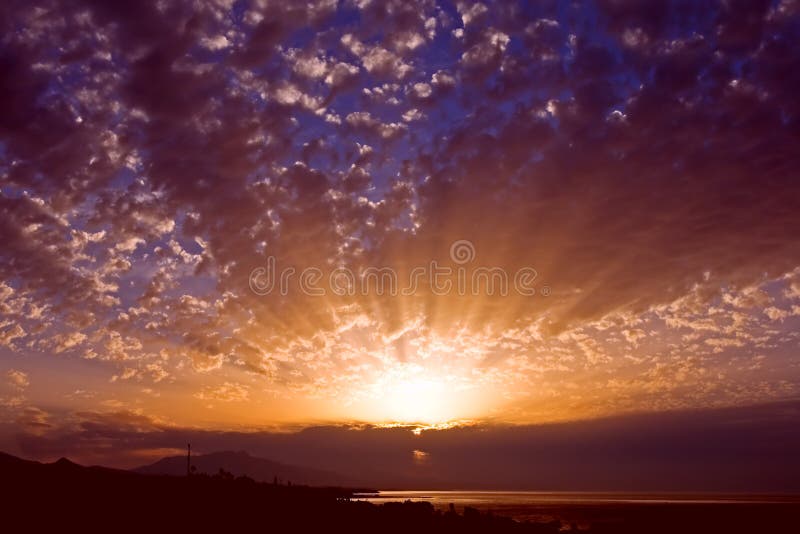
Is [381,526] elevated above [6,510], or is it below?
below

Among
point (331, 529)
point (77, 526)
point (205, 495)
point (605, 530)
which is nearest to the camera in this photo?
point (77, 526)

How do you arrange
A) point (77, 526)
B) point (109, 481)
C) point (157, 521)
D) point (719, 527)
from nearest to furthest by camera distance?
point (77, 526) → point (157, 521) → point (109, 481) → point (719, 527)

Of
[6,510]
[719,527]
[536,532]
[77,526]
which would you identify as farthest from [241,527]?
[719,527]

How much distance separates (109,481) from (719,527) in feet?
212

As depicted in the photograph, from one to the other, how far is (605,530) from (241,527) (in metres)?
42.0

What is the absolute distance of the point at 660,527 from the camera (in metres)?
61.9

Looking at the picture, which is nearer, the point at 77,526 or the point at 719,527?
the point at 77,526

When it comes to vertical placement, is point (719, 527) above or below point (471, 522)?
below

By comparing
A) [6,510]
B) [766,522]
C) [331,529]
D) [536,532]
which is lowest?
[766,522]

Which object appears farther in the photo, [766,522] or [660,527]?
[766,522]

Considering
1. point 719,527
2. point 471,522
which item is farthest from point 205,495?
point 719,527

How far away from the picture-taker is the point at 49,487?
137 feet

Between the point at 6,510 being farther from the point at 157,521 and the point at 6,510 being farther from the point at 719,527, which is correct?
the point at 719,527

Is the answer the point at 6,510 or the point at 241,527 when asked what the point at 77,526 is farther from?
the point at 241,527
